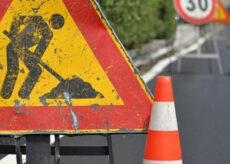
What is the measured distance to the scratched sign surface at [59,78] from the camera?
546cm

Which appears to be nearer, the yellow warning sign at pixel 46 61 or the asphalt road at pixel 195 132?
the yellow warning sign at pixel 46 61

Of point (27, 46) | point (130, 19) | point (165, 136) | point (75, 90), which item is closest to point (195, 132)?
point (165, 136)

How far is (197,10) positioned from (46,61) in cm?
1246

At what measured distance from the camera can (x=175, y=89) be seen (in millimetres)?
14656

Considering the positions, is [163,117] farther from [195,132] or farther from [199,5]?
[199,5]

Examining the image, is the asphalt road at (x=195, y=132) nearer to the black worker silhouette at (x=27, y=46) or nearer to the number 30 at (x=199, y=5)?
the number 30 at (x=199, y=5)

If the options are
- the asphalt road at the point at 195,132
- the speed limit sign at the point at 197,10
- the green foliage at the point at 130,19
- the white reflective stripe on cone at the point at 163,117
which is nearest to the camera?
the white reflective stripe on cone at the point at 163,117

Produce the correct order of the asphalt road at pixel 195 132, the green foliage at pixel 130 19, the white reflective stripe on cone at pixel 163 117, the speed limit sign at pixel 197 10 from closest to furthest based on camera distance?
the white reflective stripe on cone at pixel 163 117, the asphalt road at pixel 195 132, the green foliage at pixel 130 19, the speed limit sign at pixel 197 10

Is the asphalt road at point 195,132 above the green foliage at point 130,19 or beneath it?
beneath

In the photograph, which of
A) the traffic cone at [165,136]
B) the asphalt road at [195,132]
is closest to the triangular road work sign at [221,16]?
the asphalt road at [195,132]

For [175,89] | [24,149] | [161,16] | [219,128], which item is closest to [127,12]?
[175,89]

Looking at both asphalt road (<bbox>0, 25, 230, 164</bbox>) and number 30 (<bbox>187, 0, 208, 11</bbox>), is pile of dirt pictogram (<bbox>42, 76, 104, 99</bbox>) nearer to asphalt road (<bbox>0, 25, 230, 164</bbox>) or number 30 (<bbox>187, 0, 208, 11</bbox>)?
asphalt road (<bbox>0, 25, 230, 164</bbox>)

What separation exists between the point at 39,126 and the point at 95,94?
0.38 meters

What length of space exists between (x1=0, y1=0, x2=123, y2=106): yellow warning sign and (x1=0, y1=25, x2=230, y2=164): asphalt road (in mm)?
A: 2014
